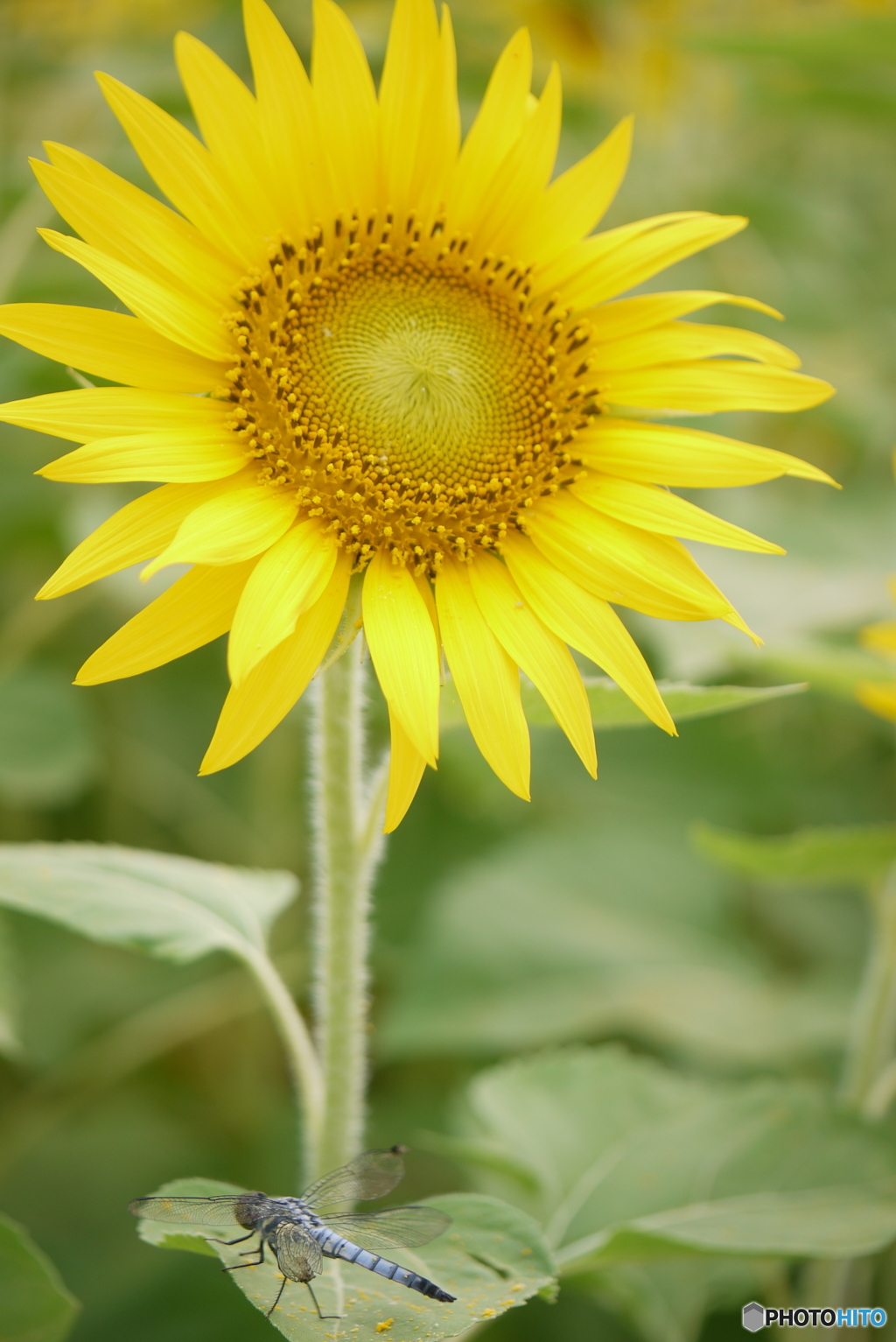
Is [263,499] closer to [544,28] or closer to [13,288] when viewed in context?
[13,288]

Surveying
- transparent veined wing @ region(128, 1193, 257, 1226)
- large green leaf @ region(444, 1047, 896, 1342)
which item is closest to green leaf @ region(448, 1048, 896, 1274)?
large green leaf @ region(444, 1047, 896, 1342)

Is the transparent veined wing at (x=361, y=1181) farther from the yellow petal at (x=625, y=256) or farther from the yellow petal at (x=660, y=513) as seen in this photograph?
the yellow petal at (x=625, y=256)

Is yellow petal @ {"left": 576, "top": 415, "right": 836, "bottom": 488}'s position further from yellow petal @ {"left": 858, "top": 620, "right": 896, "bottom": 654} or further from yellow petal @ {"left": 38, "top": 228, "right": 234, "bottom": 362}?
yellow petal @ {"left": 858, "top": 620, "right": 896, "bottom": 654}

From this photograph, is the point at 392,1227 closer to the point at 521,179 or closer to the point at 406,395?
the point at 406,395

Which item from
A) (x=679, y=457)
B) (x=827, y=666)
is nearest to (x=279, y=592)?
(x=679, y=457)

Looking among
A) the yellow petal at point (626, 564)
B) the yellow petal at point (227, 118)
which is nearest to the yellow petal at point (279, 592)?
the yellow petal at point (626, 564)

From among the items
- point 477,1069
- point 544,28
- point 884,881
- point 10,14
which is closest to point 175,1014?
point 477,1069
